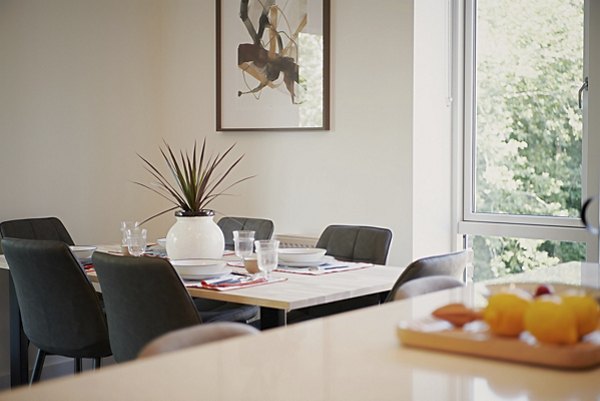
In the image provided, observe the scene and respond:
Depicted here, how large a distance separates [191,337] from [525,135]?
3246 millimetres

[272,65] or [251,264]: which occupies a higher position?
[272,65]

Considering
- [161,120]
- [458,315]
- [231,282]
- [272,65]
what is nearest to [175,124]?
[161,120]

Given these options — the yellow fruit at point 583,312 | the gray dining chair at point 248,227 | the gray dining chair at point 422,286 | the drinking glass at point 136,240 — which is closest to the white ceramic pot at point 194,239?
the drinking glass at point 136,240

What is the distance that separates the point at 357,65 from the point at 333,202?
71 cm

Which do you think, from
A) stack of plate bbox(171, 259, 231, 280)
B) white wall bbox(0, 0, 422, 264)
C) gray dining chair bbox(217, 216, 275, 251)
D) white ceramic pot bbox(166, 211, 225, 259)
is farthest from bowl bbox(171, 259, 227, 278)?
white wall bbox(0, 0, 422, 264)

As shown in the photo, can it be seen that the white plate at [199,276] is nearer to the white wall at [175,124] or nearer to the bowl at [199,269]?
Answer: the bowl at [199,269]

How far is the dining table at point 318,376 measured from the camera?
1122mm

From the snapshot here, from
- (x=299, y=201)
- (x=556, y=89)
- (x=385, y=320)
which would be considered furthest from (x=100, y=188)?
(x=385, y=320)

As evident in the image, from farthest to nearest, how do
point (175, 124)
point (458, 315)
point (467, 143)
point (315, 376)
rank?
1. point (175, 124)
2. point (467, 143)
3. point (458, 315)
4. point (315, 376)

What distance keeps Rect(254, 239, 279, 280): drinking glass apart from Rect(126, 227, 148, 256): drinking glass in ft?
2.13

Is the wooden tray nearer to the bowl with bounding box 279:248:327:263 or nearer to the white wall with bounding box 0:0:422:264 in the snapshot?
the bowl with bounding box 279:248:327:263

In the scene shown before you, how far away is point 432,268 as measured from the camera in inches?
113

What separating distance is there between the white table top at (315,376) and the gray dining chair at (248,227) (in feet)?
9.20

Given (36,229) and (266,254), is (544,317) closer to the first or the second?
(266,254)
